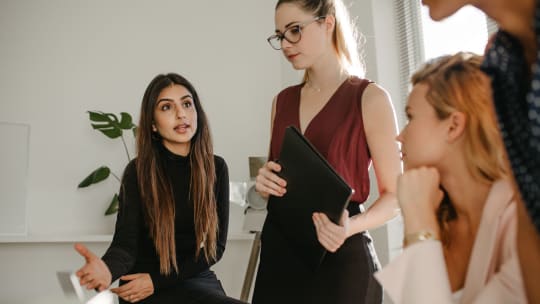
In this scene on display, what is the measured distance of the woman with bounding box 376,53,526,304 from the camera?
742mm

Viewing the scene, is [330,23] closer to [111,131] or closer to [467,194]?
[467,194]

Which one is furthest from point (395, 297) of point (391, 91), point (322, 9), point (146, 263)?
point (391, 91)

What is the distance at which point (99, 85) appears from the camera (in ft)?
12.4

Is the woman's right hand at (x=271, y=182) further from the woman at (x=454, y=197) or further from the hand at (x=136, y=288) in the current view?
the hand at (x=136, y=288)

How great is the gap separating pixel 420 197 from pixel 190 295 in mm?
1317

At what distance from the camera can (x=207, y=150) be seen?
2.37 meters

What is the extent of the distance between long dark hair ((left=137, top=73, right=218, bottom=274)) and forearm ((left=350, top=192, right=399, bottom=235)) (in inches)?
37.1

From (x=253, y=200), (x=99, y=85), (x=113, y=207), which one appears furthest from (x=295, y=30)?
(x=99, y=85)

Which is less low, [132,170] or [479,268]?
[479,268]

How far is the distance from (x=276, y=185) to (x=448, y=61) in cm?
61

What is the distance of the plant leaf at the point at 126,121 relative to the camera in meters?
3.49

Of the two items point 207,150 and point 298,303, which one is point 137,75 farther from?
point 298,303

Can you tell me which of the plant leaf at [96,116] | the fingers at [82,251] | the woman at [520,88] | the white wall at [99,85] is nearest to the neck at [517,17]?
the woman at [520,88]

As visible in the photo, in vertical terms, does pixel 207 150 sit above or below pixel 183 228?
above
